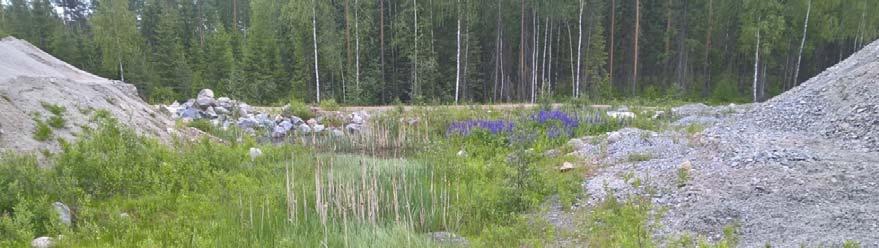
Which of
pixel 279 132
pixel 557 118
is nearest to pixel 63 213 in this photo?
pixel 279 132

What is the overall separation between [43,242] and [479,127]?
33.3ft

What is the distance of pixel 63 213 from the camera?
18.6 ft

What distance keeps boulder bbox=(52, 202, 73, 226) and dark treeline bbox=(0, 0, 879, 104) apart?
2287cm

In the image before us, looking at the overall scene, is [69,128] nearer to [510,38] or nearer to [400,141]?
[400,141]

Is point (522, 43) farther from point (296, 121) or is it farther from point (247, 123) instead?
point (247, 123)

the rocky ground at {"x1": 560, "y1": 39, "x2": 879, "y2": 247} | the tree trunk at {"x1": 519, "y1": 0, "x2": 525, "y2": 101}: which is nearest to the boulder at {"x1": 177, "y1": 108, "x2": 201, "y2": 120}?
the rocky ground at {"x1": 560, "y1": 39, "x2": 879, "y2": 247}

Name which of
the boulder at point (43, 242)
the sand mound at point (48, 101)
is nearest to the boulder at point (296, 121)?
the sand mound at point (48, 101)

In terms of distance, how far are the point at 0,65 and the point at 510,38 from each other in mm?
31560

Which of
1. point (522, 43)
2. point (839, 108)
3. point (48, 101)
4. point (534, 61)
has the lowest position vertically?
point (839, 108)

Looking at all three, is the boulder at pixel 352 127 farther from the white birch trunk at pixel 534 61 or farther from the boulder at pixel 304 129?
the white birch trunk at pixel 534 61

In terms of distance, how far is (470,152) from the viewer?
1147cm

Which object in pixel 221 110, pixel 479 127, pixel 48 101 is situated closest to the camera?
pixel 48 101

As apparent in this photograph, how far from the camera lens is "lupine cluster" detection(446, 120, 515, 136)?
44.1 ft

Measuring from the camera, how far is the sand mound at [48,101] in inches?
293
